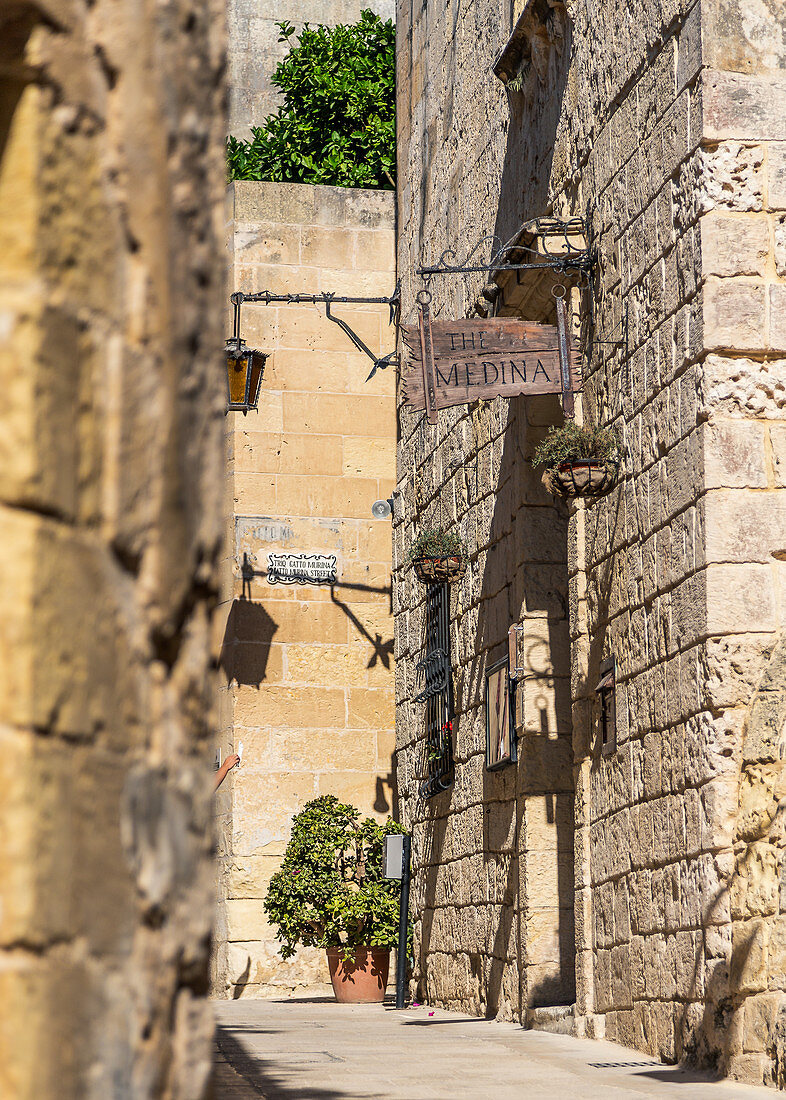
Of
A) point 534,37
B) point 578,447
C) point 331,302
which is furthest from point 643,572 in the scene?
point 331,302

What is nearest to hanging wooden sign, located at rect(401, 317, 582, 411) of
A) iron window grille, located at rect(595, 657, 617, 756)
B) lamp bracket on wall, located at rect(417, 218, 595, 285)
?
lamp bracket on wall, located at rect(417, 218, 595, 285)

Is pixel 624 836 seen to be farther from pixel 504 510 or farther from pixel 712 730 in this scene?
pixel 504 510

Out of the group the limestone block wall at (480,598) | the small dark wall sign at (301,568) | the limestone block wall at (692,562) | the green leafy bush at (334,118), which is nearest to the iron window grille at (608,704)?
the limestone block wall at (692,562)

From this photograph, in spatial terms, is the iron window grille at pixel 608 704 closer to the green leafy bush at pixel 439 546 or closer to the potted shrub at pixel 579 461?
the potted shrub at pixel 579 461

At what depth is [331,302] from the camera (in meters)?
11.5

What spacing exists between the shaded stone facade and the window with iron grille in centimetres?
17

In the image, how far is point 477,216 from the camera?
32.2ft

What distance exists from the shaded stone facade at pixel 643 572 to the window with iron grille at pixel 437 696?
0.55 feet

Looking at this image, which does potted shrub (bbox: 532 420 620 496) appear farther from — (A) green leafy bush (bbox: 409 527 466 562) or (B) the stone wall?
(B) the stone wall

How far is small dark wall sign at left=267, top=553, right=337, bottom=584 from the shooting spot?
1135cm

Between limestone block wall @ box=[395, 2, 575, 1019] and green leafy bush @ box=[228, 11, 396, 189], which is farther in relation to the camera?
Answer: green leafy bush @ box=[228, 11, 396, 189]

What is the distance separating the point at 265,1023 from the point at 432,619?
10.8ft

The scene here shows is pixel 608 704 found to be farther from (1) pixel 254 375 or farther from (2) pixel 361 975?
(1) pixel 254 375

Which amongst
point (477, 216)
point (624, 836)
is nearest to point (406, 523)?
point (477, 216)
